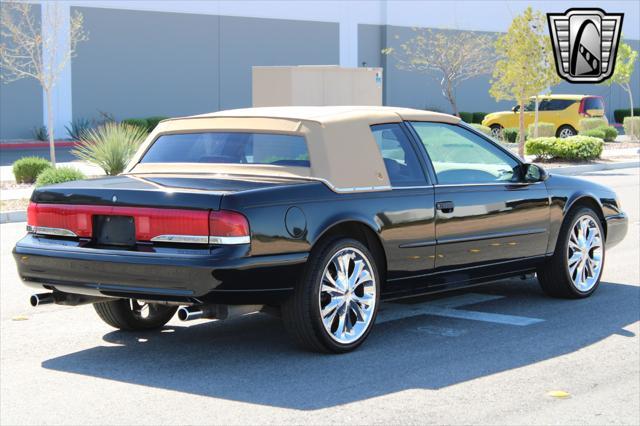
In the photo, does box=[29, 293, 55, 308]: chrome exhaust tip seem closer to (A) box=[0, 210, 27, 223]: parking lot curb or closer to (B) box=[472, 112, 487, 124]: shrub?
(A) box=[0, 210, 27, 223]: parking lot curb

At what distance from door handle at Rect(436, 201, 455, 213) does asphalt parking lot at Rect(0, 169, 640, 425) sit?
0.86 metres

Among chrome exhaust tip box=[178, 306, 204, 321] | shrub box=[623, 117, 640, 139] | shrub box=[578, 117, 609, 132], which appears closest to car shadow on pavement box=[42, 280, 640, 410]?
chrome exhaust tip box=[178, 306, 204, 321]

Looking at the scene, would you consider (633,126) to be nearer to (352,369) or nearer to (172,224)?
(352,369)

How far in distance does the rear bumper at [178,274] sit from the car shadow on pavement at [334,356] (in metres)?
0.48

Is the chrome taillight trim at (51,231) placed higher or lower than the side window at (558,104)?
lower

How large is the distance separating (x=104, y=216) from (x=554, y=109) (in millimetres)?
32695

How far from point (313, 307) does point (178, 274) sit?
885 millimetres

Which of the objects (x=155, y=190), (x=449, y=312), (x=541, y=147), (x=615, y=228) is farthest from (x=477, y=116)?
(x=155, y=190)

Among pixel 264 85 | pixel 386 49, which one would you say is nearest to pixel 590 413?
pixel 264 85

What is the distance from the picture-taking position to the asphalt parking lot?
5.97 m

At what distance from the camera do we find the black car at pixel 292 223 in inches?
262

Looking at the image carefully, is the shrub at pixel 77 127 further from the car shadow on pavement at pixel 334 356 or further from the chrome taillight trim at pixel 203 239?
the chrome taillight trim at pixel 203 239

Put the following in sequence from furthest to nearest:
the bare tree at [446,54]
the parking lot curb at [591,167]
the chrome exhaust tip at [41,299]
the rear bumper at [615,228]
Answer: the bare tree at [446,54], the parking lot curb at [591,167], the rear bumper at [615,228], the chrome exhaust tip at [41,299]

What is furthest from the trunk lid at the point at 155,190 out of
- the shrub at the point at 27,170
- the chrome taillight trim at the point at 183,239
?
the shrub at the point at 27,170
